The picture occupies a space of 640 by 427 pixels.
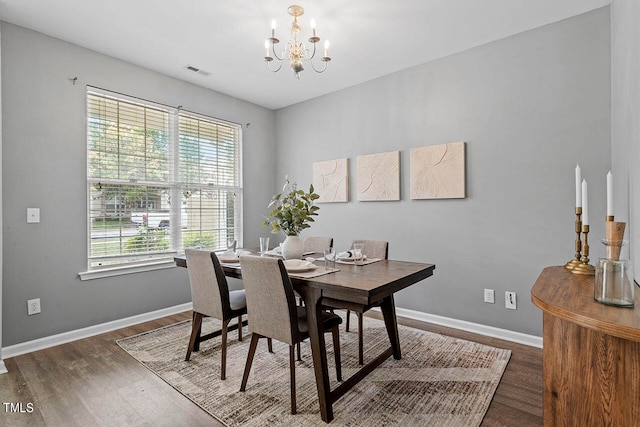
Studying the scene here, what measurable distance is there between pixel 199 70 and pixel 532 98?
3162mm

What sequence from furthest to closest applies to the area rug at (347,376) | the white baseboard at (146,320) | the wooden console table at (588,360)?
the white baseboard at (146,320) → the area rug at (347,376) → the wooden console table at (588,360)

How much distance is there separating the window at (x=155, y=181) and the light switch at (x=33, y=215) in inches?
15.0

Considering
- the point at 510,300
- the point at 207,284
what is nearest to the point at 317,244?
the point at 207,284

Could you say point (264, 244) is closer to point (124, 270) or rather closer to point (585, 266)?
point (124, 270)

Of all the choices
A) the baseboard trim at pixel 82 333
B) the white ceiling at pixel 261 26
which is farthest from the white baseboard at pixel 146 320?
the white ceiling at pixel 261 26

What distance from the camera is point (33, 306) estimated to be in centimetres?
267

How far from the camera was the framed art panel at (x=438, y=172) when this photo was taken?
304 cm

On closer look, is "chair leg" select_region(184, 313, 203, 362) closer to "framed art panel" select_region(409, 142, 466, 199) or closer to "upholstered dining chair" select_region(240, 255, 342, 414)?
"upholstered dining chair" select_region(240, 255, 342, 414)

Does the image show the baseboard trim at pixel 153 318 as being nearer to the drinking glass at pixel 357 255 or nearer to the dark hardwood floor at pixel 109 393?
the dark hardwood floor at pixel 109 393

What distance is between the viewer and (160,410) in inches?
73.6

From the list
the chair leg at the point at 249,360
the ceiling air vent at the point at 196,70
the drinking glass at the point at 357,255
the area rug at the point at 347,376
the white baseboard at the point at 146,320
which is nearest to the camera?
the area rug at the point at 347,376

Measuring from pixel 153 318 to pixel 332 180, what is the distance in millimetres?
2490

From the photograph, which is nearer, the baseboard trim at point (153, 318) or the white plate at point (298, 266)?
the white plate at point (298, 266)

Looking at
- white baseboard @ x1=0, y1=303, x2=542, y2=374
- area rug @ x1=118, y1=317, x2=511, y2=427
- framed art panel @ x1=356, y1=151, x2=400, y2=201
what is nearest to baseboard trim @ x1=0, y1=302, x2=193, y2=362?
white baseboard @ x1=0, y1=303, x2=542, y2=374
